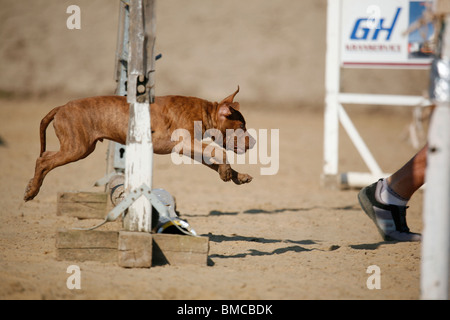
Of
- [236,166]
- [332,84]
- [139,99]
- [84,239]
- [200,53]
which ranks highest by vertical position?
[200,53]

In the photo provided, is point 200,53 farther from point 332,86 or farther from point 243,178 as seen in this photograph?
point 243,178

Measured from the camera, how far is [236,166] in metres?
11.5

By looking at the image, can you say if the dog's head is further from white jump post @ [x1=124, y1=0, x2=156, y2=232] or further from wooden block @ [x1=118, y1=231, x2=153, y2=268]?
wooden block @ [x1=118, y1=231, x2=153, y2=268]

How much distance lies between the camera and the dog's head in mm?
5906

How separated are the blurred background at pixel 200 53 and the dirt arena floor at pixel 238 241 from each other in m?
7.35

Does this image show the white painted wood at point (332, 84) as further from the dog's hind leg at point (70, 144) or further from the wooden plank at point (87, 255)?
the wooden plank at point (87, 255)

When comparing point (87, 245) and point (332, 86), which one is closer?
point (87, 245)

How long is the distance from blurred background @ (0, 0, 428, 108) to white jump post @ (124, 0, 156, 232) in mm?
14534

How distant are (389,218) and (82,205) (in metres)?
3.41

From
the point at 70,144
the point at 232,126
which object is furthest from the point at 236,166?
the point at 70,144

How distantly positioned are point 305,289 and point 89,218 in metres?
3.19

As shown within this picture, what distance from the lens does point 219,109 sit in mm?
5902

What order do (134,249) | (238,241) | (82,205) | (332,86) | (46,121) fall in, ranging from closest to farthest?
(134,249), (46,121), (238,241), (82,205), (332,86)
